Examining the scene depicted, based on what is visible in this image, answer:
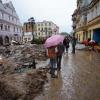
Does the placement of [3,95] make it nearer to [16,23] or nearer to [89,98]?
[89,98]

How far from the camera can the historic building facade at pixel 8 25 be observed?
2193 inches

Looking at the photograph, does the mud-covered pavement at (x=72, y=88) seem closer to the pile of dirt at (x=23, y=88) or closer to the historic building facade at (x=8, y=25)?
the pile of dirt at (x=23, y=88)

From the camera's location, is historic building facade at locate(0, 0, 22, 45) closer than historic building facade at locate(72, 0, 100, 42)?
No

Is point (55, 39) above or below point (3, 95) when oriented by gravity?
above

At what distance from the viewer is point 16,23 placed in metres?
69.1

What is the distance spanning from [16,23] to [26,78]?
59.5m

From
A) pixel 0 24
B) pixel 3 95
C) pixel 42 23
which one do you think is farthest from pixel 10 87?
pixel 42 23

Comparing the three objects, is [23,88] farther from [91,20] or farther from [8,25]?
[8,25]

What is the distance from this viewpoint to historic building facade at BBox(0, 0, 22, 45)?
55.7m

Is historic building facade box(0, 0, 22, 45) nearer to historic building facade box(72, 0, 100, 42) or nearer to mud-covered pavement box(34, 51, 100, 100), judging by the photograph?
historic building facade box(72, 0, 100, 42)

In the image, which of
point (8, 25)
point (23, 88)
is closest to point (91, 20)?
point (23, 88)

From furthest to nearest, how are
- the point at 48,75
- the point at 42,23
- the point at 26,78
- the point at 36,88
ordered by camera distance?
the point at 42,23, the point at 48,75, the point at 26,78, the point at 36,88

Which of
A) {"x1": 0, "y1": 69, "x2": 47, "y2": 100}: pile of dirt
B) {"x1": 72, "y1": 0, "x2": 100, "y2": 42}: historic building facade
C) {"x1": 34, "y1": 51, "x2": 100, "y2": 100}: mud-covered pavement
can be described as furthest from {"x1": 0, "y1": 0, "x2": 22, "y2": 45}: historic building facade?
{"x1": 0, "y1": 69, "x2": 47, "y2": 100}: pile of dirt

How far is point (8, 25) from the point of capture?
60.6 m
